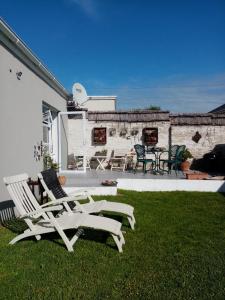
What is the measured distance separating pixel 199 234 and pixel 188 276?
176cm

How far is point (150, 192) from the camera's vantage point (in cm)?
962

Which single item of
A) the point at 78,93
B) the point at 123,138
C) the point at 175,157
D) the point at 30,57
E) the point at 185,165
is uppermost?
the point at 30,57

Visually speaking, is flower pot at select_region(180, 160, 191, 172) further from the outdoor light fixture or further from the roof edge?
the outdoor light fixture

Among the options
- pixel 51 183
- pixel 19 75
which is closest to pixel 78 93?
pixel 19 75

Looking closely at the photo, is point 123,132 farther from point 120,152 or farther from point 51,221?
point 51,221

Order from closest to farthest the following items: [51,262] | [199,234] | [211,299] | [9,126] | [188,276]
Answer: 1. [211,299]
2. [188,276]
3. [51,262]
4. [199,234]
5. [9,126]

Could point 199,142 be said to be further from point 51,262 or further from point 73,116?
point 51,262

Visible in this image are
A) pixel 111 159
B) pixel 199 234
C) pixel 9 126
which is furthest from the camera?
pixel 111 159

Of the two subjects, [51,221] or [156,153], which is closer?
[51,221]

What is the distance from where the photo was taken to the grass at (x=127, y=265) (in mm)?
3404

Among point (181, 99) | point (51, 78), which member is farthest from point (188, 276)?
point (181, 99)

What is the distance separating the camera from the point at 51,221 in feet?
15.0

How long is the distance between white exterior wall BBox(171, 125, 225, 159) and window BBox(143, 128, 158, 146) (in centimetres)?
74

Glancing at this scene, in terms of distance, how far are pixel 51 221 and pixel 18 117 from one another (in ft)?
9.97
